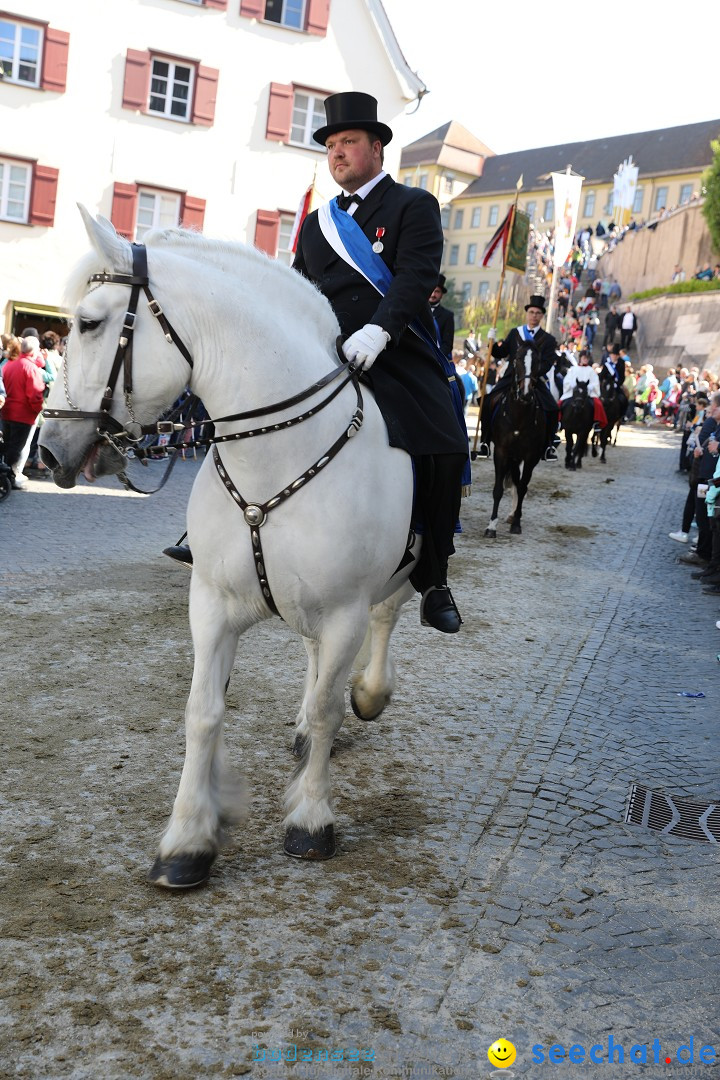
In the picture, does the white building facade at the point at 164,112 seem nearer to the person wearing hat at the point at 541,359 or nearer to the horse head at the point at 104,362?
the person wearing hat at the point at 541,359

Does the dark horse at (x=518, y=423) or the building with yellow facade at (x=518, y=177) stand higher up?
the building with yellow facade at (x=518, y=177)

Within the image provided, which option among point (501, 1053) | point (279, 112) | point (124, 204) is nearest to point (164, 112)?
point (124, 204)

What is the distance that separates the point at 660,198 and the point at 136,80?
70470mm

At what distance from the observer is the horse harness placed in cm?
336

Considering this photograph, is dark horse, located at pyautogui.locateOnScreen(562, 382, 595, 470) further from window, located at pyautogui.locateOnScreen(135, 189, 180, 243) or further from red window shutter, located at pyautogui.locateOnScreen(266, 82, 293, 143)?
window, located at pyautogui.locateOnScreen(135, 189, 180, 243)

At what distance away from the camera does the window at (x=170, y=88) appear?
26000 millimetres

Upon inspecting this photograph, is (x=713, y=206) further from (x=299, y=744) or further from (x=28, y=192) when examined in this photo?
(x=299, y=744)

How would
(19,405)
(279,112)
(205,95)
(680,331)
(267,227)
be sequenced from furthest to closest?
(680,331)
(267,227)
(279,112)
(205,95)
(19,405)

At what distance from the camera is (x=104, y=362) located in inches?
132

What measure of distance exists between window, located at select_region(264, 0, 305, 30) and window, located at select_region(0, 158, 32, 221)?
7916mm

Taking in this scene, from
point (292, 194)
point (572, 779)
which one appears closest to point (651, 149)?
point (292, 194)

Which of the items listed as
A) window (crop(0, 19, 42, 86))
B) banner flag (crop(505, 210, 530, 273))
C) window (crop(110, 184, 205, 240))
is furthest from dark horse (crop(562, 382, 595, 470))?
window (crop(0, 19, 42, 86))

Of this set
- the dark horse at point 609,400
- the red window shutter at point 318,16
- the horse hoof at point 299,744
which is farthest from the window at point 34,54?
the horse hoof at point 299,744

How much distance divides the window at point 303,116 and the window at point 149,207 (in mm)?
3398
